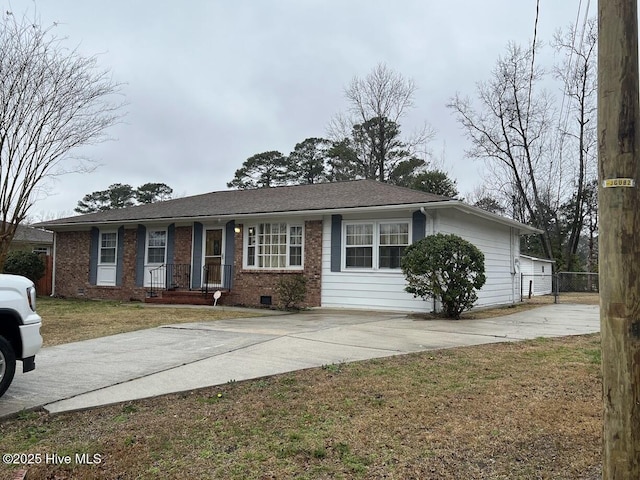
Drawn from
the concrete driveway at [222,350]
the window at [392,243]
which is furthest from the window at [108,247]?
the window at [392,243]

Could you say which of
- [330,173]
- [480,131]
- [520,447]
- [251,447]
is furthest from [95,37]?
[480,131]

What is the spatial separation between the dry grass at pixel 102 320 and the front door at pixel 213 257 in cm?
238

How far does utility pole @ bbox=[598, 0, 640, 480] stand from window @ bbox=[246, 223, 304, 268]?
39.0 ft

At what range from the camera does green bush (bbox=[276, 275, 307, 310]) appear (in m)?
13.2

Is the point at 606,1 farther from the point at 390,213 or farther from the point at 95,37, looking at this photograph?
the point at 95,37

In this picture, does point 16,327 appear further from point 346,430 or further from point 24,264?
point 24,264

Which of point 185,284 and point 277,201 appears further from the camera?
point 185,284

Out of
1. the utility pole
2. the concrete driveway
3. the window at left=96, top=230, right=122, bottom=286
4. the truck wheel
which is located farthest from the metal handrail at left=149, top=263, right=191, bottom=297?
the utility pole

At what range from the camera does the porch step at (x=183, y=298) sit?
14742mm

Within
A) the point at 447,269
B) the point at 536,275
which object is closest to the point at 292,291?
the point at 447,269

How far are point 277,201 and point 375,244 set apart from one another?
4299 millimetres

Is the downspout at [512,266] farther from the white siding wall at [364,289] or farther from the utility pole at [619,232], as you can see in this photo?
the utility pole at [619,232]

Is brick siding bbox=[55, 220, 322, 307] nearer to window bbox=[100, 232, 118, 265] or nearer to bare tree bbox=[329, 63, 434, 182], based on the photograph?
window bbox=[100, 232, 118, 265]

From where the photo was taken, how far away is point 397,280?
41.2 ft
